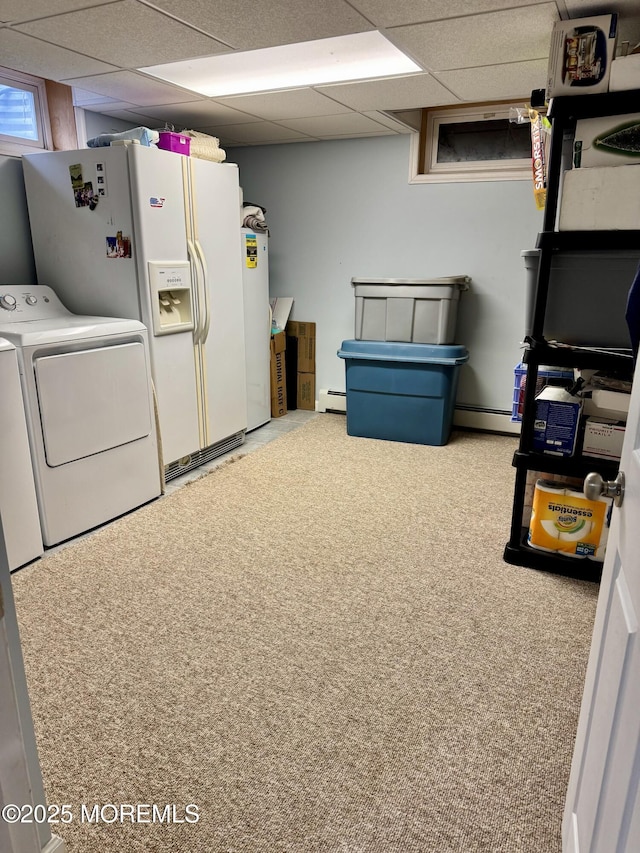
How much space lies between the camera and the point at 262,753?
5.12ft

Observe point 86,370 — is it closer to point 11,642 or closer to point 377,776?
point 11,642

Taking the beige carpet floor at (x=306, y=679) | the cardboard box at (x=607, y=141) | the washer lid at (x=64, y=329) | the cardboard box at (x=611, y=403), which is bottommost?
the beige carpet floor at (x=306, y=679)

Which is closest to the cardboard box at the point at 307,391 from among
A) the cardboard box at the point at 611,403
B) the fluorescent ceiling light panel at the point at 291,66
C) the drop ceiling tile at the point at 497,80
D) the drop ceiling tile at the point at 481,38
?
the fluorescent ceiling light panel at the point at 291,66

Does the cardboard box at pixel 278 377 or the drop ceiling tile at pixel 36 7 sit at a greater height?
the drop ceiling tile at pixel 36 7

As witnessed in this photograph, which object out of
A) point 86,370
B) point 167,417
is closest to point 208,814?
point 86,370

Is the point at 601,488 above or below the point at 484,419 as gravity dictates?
above

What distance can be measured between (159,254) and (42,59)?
0.98m

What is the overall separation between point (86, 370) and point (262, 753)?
73.3 inches

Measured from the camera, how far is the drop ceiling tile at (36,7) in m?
2.06

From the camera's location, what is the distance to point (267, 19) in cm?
224

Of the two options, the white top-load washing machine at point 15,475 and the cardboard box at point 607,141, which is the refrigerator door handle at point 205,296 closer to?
the white top-load washing machine at point 15,475

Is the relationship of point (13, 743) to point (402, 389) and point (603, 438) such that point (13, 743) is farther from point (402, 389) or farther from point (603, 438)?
point (402, 389)

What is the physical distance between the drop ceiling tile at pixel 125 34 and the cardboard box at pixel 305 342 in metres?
2.40

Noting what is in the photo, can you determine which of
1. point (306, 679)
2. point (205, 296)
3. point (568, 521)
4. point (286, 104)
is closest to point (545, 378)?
point (568, 521)
